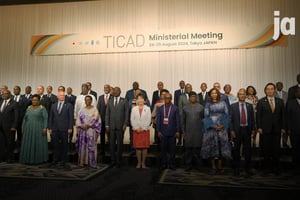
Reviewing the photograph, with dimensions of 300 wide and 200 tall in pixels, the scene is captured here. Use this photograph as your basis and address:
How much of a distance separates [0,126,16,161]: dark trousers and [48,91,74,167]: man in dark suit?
3.46 ft

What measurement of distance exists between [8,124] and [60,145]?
1358mm

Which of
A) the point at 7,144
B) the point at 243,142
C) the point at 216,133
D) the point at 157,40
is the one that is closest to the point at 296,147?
the point at 243,142

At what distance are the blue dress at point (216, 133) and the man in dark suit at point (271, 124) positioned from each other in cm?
66

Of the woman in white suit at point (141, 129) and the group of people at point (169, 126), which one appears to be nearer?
the group of people at point (169, 126)

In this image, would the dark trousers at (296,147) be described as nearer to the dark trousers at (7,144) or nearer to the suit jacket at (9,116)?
the suit jacket at (9,116)

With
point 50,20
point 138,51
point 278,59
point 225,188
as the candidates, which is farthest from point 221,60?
point 50,20

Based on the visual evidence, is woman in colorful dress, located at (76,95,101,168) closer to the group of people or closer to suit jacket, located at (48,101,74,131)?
the group of people

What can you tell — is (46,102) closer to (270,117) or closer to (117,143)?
(117,143)

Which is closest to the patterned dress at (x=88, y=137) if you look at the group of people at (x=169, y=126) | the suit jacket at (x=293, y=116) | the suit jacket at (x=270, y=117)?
the group of people at (x=169, y=126)

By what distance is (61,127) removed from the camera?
17.4ft

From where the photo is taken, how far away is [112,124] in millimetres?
5434

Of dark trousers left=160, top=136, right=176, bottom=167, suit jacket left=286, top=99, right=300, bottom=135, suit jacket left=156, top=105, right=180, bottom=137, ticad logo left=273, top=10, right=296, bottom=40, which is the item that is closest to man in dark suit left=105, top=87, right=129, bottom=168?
suit jacket left=156, top=105, right=180, bottom=137

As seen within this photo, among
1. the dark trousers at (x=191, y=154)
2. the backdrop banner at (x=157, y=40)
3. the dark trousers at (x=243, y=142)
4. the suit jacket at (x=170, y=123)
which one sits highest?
the backdrop banner at (x=157, y=40)

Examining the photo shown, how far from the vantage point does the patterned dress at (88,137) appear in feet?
17.3
